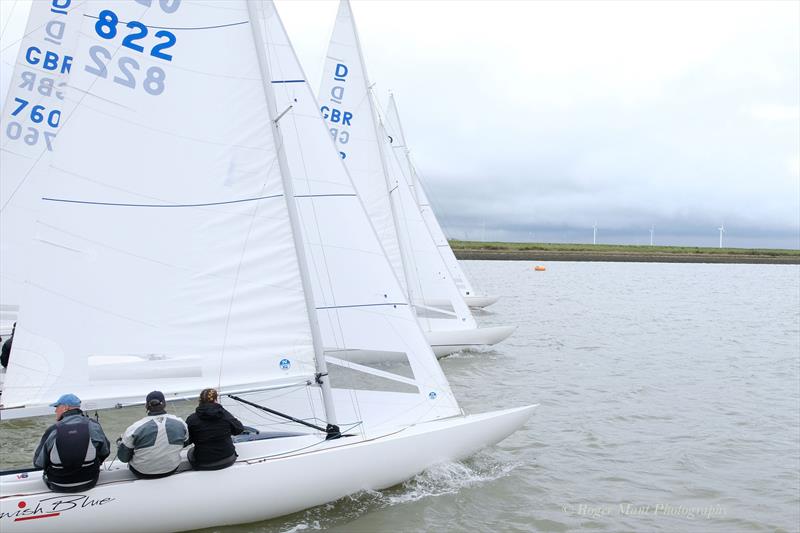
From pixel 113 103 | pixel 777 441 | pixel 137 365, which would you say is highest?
pixel 113 103

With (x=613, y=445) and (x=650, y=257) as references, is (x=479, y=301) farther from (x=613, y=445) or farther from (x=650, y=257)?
(x=650, y=257)

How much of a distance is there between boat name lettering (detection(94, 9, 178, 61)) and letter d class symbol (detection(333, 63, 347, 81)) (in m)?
7.26

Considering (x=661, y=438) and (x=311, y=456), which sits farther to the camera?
(x=661, y=438)

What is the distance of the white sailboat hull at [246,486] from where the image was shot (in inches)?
227

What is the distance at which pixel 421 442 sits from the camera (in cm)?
729

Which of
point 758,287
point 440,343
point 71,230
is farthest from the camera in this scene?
point 758,287

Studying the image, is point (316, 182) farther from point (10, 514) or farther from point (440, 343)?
point (440, 343)

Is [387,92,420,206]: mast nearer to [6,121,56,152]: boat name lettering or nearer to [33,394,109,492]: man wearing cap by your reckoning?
[6,121,56,152]: boat name lettering

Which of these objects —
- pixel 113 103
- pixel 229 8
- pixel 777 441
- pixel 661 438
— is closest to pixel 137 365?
pixel 113 103

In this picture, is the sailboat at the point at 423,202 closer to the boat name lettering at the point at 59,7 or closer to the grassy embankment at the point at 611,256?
the boat name lettering at the point at 59,7

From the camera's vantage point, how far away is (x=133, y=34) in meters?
6.48

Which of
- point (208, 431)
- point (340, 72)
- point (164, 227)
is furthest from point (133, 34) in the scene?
point (340, 72)

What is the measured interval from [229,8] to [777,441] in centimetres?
997

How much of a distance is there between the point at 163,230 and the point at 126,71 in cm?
150
